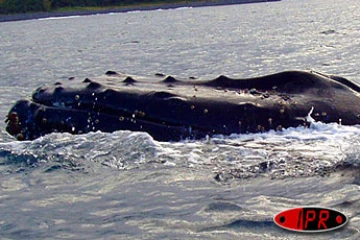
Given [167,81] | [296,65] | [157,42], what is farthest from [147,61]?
[167,81]

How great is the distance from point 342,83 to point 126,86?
2295 millimetres

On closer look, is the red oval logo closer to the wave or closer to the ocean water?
the ocean water

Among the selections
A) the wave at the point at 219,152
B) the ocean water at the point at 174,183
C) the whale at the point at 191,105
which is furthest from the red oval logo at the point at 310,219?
the whale at the point at 191,105

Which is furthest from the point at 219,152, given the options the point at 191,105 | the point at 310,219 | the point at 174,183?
the point at 310,219

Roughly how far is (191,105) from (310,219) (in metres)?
2.12

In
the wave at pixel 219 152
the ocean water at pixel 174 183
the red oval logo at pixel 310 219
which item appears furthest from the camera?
the wave at pixel 219 152

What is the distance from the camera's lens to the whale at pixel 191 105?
718 centimetres

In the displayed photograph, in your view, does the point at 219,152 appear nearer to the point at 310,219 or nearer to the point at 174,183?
the point at 174,183

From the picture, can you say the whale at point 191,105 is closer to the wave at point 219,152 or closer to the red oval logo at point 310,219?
the wave at point 219,152

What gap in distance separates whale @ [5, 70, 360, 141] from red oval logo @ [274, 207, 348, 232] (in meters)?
1.64

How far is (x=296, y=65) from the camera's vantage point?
2055cm

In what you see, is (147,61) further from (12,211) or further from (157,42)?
(12,211)

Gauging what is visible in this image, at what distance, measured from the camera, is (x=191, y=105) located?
23.6 ft

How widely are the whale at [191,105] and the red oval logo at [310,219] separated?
1642mm
